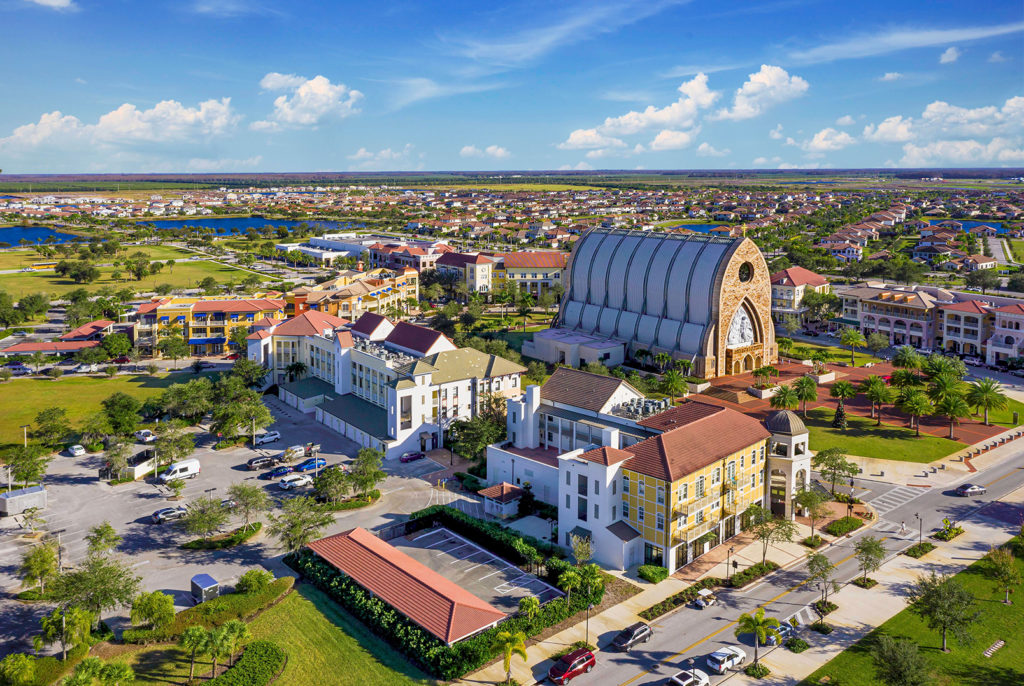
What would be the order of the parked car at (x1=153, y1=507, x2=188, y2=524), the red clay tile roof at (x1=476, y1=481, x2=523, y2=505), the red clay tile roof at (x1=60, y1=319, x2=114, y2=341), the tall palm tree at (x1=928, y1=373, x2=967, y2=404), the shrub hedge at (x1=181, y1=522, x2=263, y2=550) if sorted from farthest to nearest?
the red clay tile roof at (x1=60, y1=319, x2=114, y2=341) → the tall palm tree at (x1=928, y1=373, x2=967, y2=404) → the red clay tile roof at (x1=476, y1=481, x2=523, y2=505) → the parked car at (x1=153, y1=507, x2=188, y2=524) → the shrub hedge at (x1=181, y1=522, x2=263, y2=550)

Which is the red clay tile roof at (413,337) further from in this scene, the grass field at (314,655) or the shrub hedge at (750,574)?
the shrub hedge at (750,574)

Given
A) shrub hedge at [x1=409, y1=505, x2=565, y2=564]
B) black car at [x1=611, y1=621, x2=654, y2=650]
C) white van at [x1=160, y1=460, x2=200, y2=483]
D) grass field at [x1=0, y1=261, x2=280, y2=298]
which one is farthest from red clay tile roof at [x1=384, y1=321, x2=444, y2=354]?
grass field at [x1=0, y1=261, x2=280, y2=298]

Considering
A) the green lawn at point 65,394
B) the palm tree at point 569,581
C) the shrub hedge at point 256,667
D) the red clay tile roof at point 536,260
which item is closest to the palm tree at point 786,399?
the palm tree at point 569,581

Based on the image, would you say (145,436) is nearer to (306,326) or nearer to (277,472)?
(277,472)

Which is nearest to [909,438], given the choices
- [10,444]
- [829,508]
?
[829,508]

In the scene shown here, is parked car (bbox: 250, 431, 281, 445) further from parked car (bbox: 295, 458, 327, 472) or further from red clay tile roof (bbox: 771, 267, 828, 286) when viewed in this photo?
red clay tile roof (bbox: 771, 267, 828, 286)

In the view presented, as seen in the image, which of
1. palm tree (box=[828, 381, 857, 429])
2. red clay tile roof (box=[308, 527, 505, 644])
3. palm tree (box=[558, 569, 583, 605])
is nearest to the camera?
red clay tile roof (box=[308, 527, 505, 644])

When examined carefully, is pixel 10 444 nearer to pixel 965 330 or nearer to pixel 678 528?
pixel 678 528
